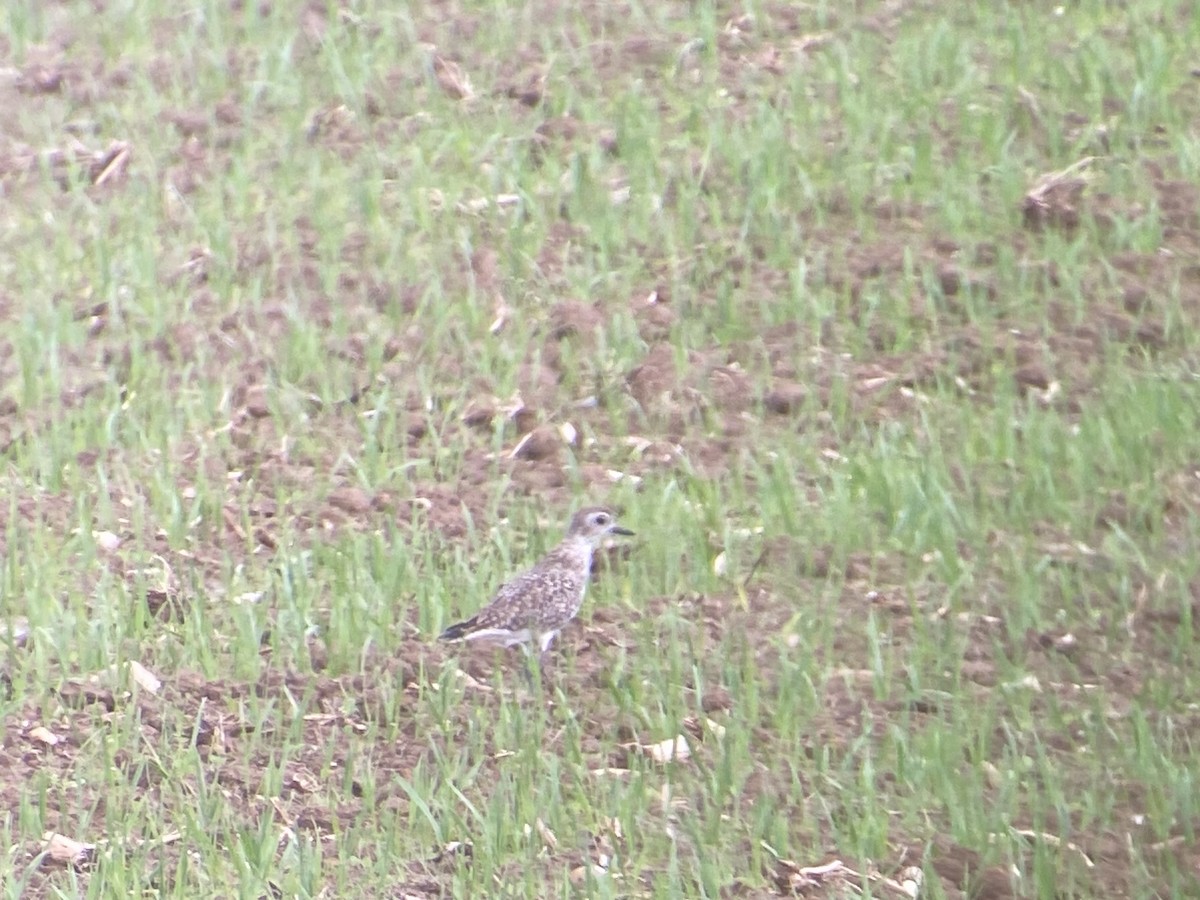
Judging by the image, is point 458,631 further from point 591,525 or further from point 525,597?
point 591,525

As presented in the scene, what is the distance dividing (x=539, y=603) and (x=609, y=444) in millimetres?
1570

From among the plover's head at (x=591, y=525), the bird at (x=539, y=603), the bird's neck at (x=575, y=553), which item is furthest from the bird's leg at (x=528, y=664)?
the plover's head at (x=591, y=525)

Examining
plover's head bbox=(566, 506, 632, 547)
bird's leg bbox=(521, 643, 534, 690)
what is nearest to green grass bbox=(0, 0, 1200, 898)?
bird's leg bbox=(521, 643, 534, 690)

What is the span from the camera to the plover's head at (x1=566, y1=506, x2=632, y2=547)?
6914 millimetres

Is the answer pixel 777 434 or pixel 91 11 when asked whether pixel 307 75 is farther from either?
pixel 777 434

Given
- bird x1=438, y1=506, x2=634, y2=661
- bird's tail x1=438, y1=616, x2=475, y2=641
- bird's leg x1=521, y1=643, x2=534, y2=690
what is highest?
bird x1=438, y1=506, x2=634, y2=661

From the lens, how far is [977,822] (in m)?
5.53

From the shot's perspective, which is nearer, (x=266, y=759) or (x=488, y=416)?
(x=266, y=759)

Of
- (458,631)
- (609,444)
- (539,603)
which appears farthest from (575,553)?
(609,444)

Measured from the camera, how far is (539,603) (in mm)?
6430

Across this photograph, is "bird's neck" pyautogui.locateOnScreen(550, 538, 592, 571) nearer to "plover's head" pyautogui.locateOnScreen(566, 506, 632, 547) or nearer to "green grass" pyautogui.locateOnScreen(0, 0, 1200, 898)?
"plover's head" pyautogui.locateOnScreen(566, 506, 632, 547)

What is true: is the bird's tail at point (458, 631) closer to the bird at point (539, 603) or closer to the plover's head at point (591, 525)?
the bird at point (539, 603)

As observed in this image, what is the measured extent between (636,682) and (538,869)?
97 cm

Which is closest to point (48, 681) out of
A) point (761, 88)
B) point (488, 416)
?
point (488, 416)
